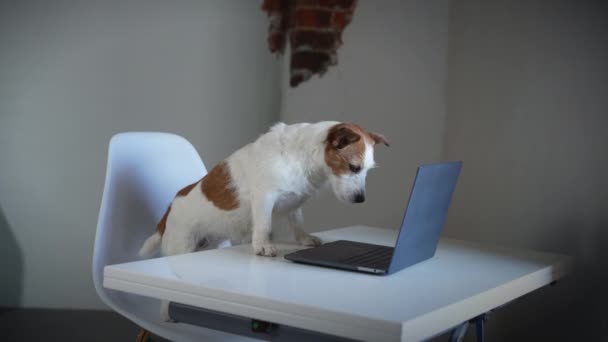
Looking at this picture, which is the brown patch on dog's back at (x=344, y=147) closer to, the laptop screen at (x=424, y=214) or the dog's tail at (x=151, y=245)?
the laptop screen at (x=424, y=214)

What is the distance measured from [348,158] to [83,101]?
6.32 ft

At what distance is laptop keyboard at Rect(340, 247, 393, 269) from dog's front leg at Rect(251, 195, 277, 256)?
0.65 feet

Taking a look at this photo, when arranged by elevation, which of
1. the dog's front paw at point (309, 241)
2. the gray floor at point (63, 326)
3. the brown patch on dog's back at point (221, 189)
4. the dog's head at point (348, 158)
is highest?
the dog's head at point (348, 158)

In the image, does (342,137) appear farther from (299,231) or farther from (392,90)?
(392,90)

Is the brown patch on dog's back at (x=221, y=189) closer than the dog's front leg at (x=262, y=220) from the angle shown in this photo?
No


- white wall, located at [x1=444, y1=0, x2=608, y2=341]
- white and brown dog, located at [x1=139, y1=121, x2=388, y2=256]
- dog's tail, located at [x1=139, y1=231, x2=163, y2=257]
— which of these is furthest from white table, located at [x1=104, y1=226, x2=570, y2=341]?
white wall, located at [x1=444, y1=0, x2=608, y2=341]

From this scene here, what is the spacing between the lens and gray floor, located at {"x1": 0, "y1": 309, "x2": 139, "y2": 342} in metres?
2.80

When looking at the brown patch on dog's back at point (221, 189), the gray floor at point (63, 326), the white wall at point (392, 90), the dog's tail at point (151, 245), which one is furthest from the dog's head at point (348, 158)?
the gray floor at point (63, 326)

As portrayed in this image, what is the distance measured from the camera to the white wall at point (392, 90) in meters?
2.58

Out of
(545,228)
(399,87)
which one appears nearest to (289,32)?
(399,87)

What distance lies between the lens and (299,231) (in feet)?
5.45

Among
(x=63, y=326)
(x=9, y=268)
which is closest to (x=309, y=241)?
(x=63, y=326)

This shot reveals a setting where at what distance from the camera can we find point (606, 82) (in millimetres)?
2049

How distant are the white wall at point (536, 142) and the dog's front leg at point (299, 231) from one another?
3.21ft
